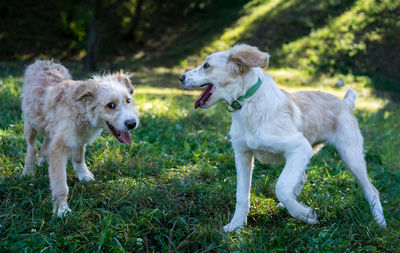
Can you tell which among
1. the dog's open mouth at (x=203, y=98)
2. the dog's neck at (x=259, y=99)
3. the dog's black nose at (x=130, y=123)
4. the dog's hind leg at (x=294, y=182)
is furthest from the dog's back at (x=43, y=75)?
the dog's hind leg at (x=294, y=182)

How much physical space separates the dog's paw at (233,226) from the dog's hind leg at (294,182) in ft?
1.83

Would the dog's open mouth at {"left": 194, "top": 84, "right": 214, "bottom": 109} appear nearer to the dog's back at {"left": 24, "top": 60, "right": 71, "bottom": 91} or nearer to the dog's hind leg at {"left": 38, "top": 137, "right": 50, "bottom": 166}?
the dog's back at {"left": 24, "top": 60, "right": 71, "bottom": 91}

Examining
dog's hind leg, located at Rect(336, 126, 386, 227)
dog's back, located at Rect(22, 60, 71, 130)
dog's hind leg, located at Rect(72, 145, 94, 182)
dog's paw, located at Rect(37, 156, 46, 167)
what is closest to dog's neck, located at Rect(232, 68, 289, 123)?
dog's hind leg, located at Rect(336, 126, 386, 227)

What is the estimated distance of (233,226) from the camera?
12.9 ft

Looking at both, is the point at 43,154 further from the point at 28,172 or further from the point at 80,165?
the point at 80,165

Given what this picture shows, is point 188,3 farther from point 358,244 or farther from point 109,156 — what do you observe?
point 358,244

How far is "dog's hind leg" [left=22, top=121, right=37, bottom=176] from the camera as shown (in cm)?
479

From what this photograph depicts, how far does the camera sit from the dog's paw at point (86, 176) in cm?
478

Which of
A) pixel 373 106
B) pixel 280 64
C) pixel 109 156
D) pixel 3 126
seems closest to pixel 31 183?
pixel 109 156

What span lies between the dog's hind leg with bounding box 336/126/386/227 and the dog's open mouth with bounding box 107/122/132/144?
8.49 ft

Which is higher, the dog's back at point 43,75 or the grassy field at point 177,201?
the dog's back at point 43,75

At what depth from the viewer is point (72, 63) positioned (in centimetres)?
1888

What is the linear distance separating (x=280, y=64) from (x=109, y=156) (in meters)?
12.2

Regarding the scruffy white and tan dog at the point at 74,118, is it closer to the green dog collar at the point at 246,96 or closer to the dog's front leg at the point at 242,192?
the green dog collar at the point at 246,96
